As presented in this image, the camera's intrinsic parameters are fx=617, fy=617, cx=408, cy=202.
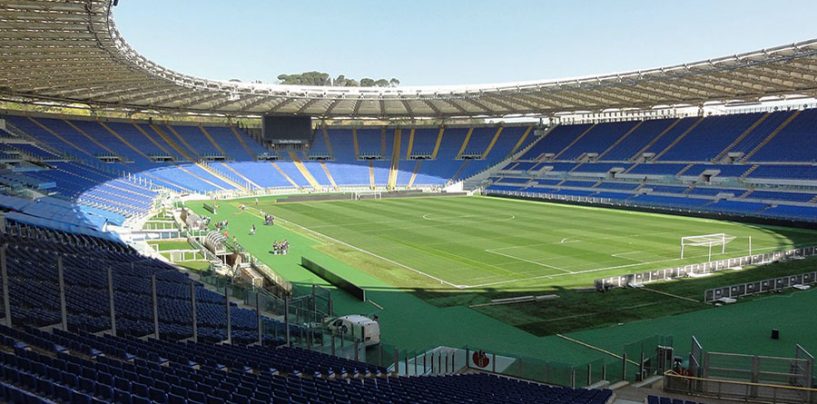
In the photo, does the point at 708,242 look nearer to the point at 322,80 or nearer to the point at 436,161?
the point at 436,161

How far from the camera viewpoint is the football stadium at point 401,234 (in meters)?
12.5

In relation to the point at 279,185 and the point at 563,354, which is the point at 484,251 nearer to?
the point at 563,354

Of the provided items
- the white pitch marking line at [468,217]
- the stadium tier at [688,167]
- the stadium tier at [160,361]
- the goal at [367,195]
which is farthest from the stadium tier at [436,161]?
the stadium tier at [160,361]

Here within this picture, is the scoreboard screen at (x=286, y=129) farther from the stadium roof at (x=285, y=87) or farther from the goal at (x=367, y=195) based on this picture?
the goal at (x=367, y=195)

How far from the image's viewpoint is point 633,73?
155ft

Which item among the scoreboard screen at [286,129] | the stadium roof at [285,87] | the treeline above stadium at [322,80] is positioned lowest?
the scoreboard screen at [286,129]

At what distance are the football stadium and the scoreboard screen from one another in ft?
1.20

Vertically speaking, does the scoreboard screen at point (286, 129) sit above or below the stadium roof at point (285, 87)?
below

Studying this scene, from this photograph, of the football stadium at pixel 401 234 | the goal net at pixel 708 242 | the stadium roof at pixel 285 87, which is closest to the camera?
the football stadium at pixel 401 234

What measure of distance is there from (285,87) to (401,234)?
2548cm

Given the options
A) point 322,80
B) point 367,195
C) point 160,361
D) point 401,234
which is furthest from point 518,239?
point 322,80

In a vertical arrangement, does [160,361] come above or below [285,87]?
below

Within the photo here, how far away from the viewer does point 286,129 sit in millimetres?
78812

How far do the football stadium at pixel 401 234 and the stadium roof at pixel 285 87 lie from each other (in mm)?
261
